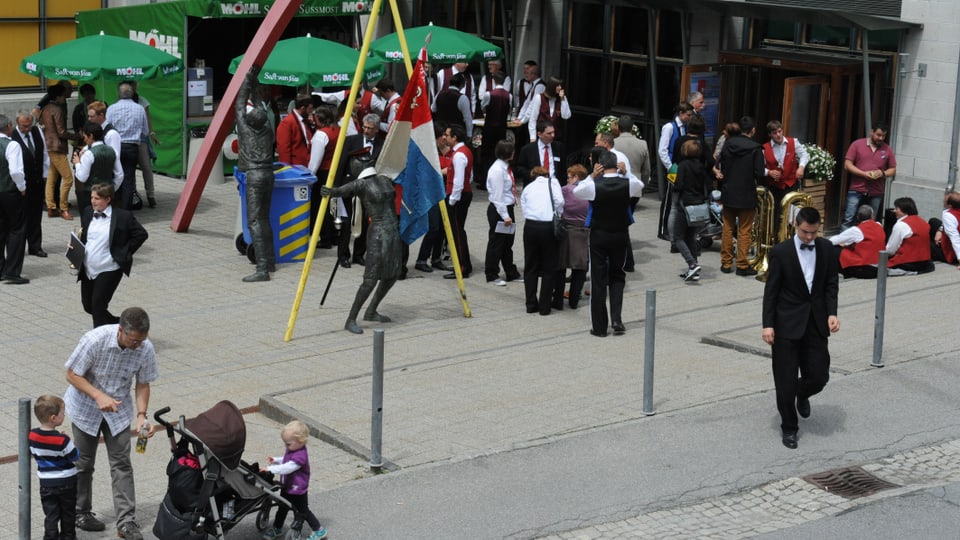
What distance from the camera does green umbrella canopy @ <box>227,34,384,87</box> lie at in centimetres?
1927

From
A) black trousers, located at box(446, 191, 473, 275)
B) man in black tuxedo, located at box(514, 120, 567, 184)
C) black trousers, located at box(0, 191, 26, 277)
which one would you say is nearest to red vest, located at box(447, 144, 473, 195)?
black trousers, located at box(446, 191, 473, 275)

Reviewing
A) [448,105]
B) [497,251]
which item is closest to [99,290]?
[497,251]

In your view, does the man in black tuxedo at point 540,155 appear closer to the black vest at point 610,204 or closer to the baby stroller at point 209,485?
the black vest at point 610,204

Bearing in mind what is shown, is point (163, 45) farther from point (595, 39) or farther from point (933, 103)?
point (933, 103)

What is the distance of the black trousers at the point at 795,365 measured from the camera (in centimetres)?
1032

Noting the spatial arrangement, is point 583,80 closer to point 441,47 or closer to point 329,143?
point 441,47

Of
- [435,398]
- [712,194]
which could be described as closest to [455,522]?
[435,398]

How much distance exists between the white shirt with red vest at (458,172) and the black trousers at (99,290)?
4.63 meters

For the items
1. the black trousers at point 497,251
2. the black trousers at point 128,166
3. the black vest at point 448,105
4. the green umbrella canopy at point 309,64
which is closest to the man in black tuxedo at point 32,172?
the black trousers at point 128,166

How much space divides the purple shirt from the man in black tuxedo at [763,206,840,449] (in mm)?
7386

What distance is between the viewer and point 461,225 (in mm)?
16203

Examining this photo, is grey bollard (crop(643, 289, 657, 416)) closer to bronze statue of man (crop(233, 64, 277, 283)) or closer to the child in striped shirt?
the child in striped shirt

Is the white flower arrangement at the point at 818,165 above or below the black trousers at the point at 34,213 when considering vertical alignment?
above

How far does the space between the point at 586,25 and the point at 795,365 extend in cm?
1335
